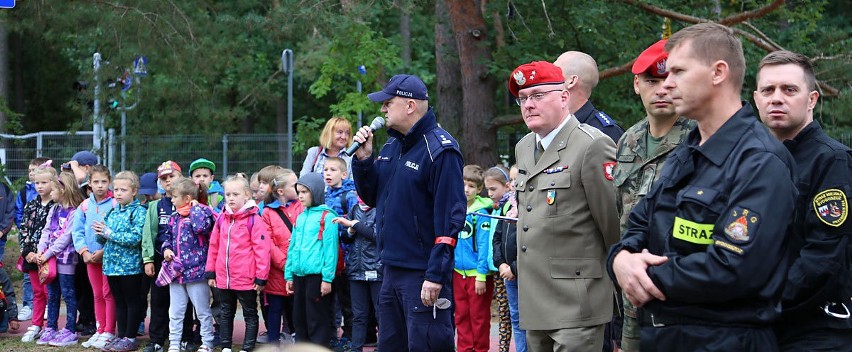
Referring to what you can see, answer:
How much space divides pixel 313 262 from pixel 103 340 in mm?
2567

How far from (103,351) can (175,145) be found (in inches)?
450

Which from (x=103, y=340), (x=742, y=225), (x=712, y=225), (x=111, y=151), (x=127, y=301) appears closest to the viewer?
(x=742, y=225)

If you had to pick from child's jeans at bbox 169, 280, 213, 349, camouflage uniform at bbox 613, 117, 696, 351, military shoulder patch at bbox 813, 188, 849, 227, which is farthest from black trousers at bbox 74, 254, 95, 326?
military shoulder patch at bbox 813, 188, 849, 227

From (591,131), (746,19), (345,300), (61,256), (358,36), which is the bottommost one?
(345,300)

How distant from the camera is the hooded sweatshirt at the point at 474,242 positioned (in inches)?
337

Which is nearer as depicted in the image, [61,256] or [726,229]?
[726,229]

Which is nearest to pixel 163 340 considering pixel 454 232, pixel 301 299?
pixel 301 299

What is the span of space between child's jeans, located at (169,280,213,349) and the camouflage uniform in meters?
5.51

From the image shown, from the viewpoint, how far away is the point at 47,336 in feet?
33.6

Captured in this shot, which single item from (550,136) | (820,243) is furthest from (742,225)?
(550,136)

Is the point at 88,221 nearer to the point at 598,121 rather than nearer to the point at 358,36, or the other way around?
the point at 598,121

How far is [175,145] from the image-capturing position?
2066 centimetres

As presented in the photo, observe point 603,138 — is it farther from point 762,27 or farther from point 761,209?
point 762,27

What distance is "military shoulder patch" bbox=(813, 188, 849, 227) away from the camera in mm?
3846
